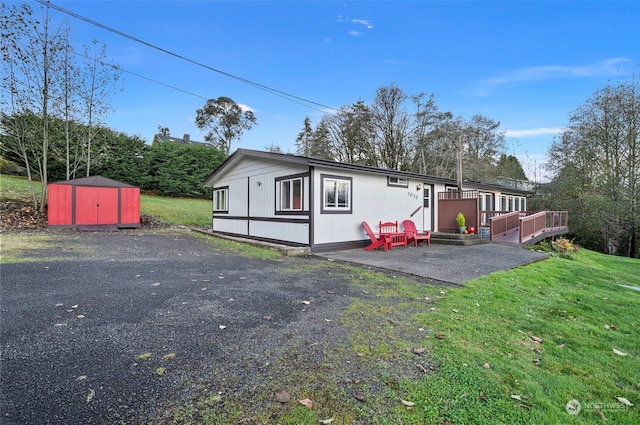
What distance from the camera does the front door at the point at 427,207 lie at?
41.0ft

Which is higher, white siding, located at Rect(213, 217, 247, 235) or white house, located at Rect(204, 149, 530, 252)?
white house, located at Rect(204, 149, 530, 252)

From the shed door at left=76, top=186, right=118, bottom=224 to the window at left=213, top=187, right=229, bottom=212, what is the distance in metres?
4.07

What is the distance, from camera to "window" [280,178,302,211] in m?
9.17

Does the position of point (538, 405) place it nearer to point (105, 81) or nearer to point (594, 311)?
point (594, 311)

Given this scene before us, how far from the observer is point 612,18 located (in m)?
10.1

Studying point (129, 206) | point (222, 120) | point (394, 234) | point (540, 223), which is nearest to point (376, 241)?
point (394, 234)

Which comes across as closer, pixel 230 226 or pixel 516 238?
pixel 516 238

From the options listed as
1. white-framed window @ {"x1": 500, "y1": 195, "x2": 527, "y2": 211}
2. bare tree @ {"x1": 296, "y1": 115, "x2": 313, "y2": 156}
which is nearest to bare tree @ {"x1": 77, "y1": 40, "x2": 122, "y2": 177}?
bare tree @ {"x1": 296, "y1": 115, "x2": 313, "y2": 156}

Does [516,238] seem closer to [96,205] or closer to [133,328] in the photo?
[133,328]

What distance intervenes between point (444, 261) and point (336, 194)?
3657 millimetres

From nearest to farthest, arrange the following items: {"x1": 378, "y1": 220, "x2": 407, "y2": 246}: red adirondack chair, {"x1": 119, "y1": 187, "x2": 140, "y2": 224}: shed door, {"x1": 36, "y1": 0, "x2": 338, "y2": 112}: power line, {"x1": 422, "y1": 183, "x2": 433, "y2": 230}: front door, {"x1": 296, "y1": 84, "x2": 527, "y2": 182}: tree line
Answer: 1. {"x1": 36, "y1": 0, "x2": 338, "y2": 112}: power line
2. {"x1": 378, "y1": 220, "x2": 407, "y2": 246}: red adirondack chair
3. {"x1": 422, "y1": 183, "x2": 433, "y2": 230}: front door
4. {"x1": 119, "y1": 187, "x2": 140, "y2": 224}: shed door
5. {"x1": 296, "y1": 84, "x2": 527, "y2": 182}: tree line

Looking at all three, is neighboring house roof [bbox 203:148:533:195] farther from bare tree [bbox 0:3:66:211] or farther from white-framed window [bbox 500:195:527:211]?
bare tree [bbox 0:3:66:211]

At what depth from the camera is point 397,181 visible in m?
11.3

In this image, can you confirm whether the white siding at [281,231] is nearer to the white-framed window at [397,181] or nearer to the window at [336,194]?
the window at [336,194]
